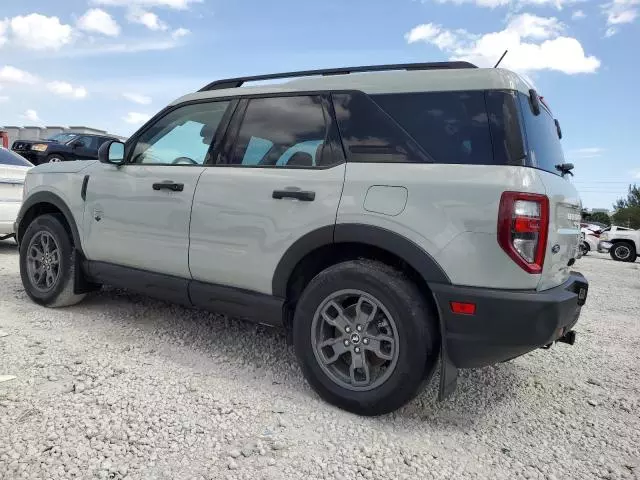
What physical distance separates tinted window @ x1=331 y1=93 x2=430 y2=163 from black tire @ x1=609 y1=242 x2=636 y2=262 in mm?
18369

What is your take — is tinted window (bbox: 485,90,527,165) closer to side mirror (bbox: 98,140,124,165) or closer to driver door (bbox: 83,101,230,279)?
driver door (bbox: 83,101,230,279)

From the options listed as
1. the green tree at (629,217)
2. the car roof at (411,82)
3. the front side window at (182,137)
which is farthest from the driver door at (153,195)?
the green tree at (629,217)

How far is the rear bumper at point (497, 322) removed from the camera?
93.7 inches

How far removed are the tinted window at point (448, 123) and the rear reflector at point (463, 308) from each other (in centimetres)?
71

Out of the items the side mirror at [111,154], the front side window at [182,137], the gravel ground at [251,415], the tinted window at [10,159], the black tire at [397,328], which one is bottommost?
the gravel ground at [251,415]

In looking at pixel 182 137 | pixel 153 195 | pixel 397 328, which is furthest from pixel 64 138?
pixel 397 328

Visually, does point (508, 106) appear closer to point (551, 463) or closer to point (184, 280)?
point (551, 463)

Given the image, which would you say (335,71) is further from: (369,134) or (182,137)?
(182,137)

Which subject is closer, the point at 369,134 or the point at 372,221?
the point at 372,221

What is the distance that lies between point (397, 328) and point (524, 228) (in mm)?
790

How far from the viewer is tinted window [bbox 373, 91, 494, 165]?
252 centimetres

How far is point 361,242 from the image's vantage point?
2678mm

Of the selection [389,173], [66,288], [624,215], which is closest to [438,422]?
[389,173]

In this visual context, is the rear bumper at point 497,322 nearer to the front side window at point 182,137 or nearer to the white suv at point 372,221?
the white suv at point 372,221
